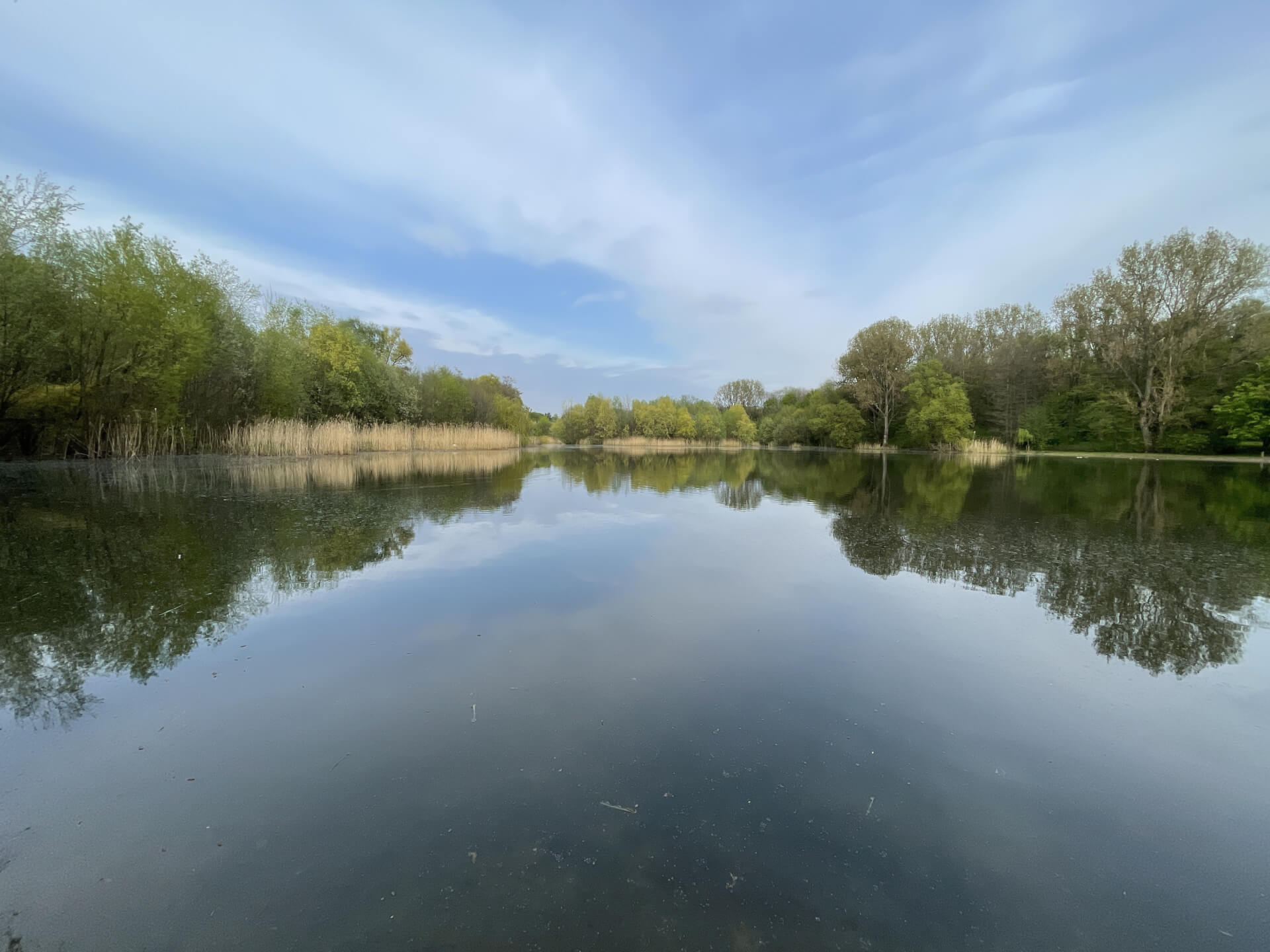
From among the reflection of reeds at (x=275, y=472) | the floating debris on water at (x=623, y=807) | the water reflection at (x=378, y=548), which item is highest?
the reflection of reeds at (x=275, y=472)

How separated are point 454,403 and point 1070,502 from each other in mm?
27296

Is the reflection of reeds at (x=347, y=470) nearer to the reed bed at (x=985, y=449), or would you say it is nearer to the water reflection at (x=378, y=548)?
A: the water reflection at (x=378, y=548)

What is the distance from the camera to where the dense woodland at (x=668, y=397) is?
1201 cm

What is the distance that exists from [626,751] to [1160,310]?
35015 millimetres

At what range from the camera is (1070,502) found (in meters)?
9.38

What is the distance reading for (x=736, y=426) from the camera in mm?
46531

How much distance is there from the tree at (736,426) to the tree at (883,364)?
10.4 m

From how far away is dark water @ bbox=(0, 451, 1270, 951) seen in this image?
1.42 m

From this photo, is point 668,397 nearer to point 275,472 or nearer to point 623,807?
point 275,472

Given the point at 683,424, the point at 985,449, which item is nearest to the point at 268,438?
the point at 683,424

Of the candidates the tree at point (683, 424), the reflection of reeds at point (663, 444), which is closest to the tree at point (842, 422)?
the reflection of reeds at point (663, 444)

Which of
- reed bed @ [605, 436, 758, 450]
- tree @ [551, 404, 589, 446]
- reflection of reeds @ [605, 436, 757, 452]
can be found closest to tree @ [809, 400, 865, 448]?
reflection of reeds @ [605, 436, 757, 452]

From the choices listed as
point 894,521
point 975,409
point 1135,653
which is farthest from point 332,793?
point 975,409

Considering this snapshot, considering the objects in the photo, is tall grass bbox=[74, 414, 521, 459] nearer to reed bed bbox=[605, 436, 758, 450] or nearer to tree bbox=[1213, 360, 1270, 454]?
reed bed bbox=[605, 436, 758, 450]
